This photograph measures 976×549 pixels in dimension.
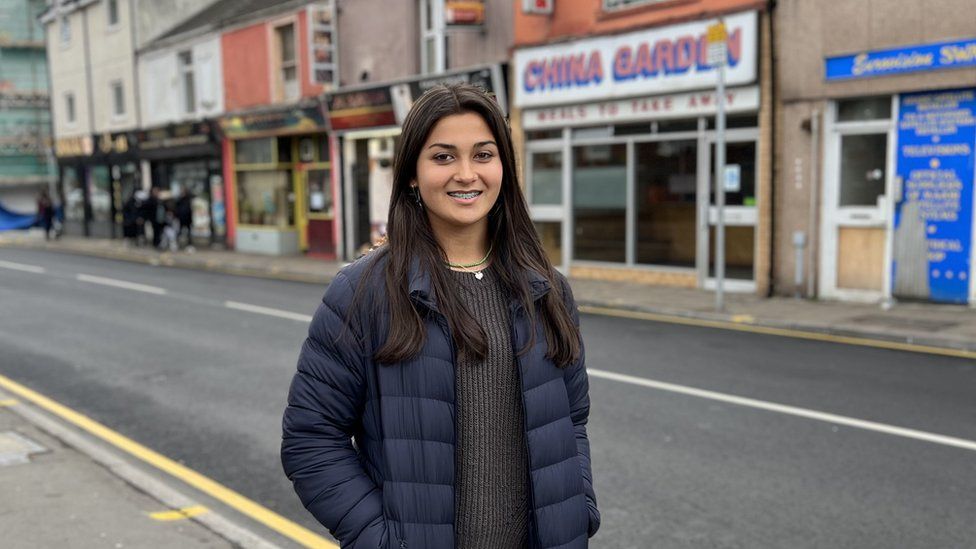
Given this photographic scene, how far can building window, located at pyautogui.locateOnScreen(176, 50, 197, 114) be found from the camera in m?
28.3

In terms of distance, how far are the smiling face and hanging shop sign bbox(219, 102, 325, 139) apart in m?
20.9

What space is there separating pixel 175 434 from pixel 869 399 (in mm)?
5513

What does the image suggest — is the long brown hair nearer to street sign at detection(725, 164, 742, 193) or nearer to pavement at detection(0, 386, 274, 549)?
pavement at detection(0, 386, 274, 549)

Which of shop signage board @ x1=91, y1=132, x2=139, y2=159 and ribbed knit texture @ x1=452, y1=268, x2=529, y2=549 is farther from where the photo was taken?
shop signage board @ x1=91, y1=132, x2=139, y2=159

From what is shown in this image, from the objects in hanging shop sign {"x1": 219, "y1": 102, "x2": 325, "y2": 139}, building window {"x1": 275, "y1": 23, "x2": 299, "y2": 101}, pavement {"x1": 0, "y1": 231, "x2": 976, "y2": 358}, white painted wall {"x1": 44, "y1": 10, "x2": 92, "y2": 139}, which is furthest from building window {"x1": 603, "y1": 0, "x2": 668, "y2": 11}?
white painted wall {"x1": 44, "y1": 10, "x2": 92, "y2": 139}

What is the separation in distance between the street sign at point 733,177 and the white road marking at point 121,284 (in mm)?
9664

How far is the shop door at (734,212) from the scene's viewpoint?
1375cm

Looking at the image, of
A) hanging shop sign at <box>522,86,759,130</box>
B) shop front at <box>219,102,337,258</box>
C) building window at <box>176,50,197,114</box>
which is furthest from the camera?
building window at <box>176,50,197,114</box>

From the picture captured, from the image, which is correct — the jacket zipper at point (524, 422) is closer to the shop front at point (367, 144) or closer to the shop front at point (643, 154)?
the shop front at point (643, 154)

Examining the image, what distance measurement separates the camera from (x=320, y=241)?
23.3 m

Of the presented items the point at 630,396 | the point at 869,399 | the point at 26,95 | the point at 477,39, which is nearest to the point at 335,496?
the point at 630,396

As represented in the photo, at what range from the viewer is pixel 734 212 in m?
14.0

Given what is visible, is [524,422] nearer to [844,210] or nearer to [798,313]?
[798,313]

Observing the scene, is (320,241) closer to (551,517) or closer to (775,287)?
(775,287)
